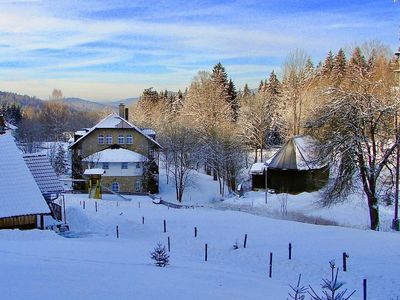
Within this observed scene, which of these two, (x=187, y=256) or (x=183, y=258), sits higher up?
(x=183, y=258)

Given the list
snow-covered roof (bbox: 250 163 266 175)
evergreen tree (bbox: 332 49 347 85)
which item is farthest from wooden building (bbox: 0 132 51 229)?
evergreen tree (bbox: 332 49 347 85)

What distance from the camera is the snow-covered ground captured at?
10047 millimetres

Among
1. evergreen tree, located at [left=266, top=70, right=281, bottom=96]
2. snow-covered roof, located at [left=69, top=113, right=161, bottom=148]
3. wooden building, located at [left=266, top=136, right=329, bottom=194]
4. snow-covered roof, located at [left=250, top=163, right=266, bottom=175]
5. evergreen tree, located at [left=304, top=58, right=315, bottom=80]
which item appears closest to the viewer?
wooden building, located at [left=266, top=136, right=329, bottom=194]

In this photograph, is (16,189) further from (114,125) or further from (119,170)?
(114,125)

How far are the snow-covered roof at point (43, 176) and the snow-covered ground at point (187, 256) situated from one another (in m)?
2.46

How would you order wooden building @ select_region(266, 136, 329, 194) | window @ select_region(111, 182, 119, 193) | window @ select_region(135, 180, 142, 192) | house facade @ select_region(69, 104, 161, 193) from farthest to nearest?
1. window @ select_region(135, 180, 142, 192)
2. window @ select_region(111, 182, 119, 193)
3. house facade @ select_region(69, 104, 161, 193)
4. wooden building @ select_region(266, 136, 329, 194)

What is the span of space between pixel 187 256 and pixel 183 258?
1.07 meters

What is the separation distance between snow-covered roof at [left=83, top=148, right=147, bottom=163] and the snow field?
16095mm

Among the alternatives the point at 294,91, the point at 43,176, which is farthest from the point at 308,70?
the point at 43,176

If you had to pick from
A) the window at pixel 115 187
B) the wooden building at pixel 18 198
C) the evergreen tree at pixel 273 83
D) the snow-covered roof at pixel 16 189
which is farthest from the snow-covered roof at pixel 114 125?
the evergreen tree at pixel 273 83

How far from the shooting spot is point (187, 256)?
19.9m

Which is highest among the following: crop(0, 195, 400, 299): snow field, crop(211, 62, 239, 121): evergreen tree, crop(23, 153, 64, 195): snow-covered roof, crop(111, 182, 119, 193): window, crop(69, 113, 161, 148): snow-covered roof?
crop(211, 62, 239, 121): evergreen tree

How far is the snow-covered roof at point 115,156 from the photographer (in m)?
49.5

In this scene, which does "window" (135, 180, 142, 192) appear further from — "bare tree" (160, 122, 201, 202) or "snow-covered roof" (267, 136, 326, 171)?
"snow-covered roof" (267, 136, 326, 171)
